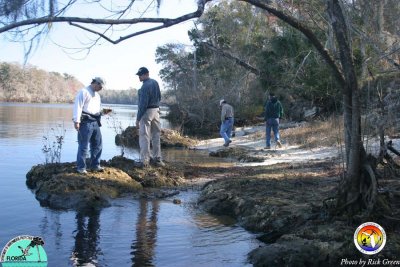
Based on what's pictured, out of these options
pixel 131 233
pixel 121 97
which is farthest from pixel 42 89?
pixel 131 233

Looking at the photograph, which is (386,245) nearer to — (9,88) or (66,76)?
(9,88)

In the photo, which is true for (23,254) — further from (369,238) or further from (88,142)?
(88,142)

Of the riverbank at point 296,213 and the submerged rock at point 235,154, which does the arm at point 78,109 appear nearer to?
the riverbank at point 296,213

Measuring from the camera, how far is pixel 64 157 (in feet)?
47.7

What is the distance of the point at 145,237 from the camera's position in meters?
5.99

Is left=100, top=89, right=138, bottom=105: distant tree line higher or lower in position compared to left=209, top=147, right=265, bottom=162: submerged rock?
higher

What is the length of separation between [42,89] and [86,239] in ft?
468

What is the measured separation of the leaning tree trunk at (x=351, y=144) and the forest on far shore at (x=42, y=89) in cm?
7910

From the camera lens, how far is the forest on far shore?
110938 mm

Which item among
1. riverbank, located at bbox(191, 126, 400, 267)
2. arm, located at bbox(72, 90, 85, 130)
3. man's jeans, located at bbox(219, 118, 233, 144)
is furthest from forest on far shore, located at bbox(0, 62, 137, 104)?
riverbank, located at bbox(191, 126, 400, 267)

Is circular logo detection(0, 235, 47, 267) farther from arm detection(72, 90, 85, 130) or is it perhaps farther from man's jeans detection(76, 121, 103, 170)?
man's jeans detection(76, 121, 103, 170)

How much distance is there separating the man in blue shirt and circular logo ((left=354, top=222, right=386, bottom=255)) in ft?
19.8

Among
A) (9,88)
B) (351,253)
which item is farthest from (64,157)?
(9,88)

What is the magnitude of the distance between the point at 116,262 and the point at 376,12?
812 centimetres
